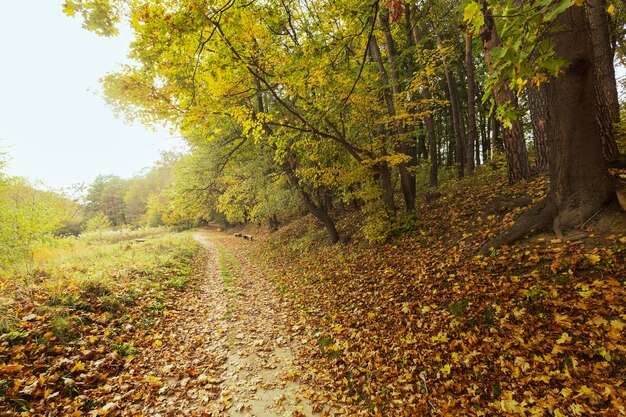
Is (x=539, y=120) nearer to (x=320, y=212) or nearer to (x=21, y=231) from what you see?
(x=320, y=212)

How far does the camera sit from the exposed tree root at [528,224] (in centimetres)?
509

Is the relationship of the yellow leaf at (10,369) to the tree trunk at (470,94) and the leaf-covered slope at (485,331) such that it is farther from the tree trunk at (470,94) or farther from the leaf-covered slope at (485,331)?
the tree trunk at (470,94)

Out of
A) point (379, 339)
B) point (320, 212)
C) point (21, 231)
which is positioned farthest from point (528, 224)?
point (21, 231)

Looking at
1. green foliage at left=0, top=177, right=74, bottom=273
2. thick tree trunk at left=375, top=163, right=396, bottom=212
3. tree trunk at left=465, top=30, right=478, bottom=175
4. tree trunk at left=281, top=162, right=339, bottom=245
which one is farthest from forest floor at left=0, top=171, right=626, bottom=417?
tree trunk at left=465, top=30, right=478, bottom=175

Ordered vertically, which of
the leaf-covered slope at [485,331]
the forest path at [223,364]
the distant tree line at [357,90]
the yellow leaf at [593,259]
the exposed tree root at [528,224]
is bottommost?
the forest path at [223,364]

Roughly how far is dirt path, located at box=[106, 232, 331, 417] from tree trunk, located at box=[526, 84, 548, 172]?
24.4 ft

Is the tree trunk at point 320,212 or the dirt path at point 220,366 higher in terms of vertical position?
the tree trunk at point 320,212

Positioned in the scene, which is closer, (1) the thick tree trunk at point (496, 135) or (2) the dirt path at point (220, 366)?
(2) the dirt path at point (220, 366)

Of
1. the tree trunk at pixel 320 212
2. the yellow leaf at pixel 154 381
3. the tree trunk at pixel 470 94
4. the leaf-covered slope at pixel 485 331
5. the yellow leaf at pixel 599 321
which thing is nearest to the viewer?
the leaf-covered slope at pixel 485 331

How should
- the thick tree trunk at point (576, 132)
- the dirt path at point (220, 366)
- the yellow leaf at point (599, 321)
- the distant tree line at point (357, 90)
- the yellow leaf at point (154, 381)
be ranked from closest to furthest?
the yellow leaf at point (599, 321), the distant tree line at point (357, 90), the thick tree trunk at point (576, 132), the dirt path at point (220, 366), the yellow leaf at point (154, 381)

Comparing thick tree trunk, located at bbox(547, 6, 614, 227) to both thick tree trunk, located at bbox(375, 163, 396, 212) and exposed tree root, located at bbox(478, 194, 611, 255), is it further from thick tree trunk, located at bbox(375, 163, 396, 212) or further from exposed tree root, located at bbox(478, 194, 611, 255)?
thick tree trunk, located at bbox(375, 163, 396, 212)

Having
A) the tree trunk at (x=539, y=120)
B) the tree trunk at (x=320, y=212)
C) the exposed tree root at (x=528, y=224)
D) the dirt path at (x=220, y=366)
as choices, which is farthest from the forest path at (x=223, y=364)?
the tree trunk at (x=539, y=120)

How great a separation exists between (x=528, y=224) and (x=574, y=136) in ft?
5.49

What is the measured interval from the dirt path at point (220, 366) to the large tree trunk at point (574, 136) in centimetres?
526
